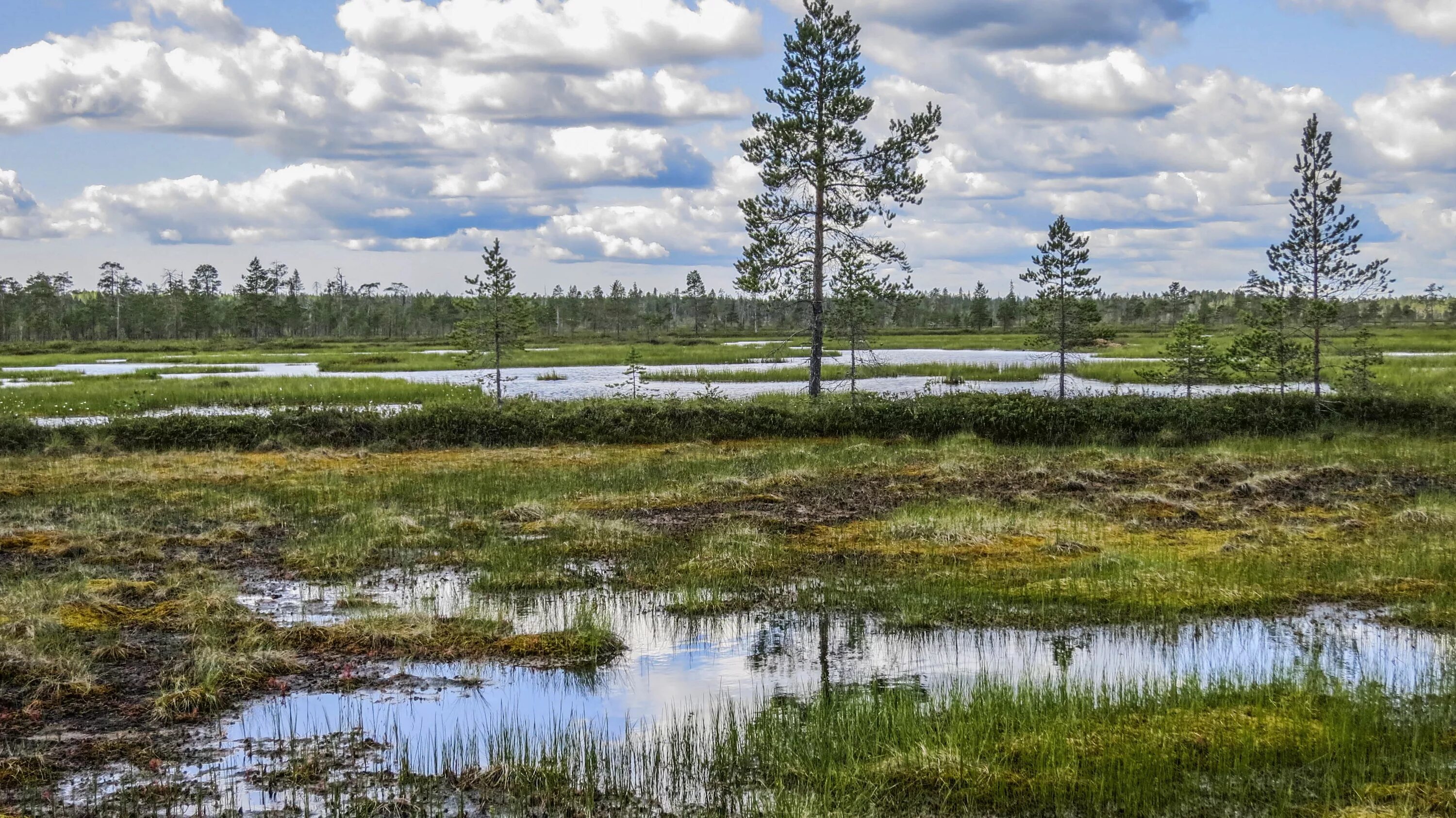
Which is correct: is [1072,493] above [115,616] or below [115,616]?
above

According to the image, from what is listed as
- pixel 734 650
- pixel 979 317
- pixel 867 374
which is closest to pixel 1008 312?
pixel 979 317

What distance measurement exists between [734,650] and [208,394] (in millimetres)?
40612

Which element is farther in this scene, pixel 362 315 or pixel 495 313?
pixel 362 315

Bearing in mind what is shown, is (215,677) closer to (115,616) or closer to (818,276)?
(115,616)

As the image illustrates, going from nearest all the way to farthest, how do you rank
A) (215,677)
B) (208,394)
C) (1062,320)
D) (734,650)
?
(215,677) → (734,650) → (1062,320) → (208,394)

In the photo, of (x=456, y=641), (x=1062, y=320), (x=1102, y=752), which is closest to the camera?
(x=1102, y=752)

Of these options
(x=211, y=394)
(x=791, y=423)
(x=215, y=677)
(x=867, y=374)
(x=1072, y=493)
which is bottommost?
(x=215, y=677)

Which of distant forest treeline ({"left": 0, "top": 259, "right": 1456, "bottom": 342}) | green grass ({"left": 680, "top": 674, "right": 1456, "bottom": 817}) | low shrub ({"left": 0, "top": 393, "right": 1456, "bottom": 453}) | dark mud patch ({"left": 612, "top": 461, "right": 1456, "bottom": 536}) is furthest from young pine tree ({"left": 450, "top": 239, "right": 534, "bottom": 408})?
distant forest treeline ({"left": 0, "top": 259, "right": 1456, "bottom": 342})

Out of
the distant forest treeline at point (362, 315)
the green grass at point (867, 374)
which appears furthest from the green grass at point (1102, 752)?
the distant forest treeline at point (362, 315)

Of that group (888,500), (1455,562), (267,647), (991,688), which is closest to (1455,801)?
(991,688)

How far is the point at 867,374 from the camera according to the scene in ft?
198

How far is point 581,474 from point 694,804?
679 inches

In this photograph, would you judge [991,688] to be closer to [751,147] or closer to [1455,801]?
[1455,801]

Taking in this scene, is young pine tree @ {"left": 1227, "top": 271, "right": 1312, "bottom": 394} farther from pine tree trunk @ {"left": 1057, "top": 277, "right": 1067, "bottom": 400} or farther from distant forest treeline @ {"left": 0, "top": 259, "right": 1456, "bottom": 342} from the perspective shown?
distant forest treeline @ {"left": 0, "top": 259, "right": 1456, "bottom": 342}
